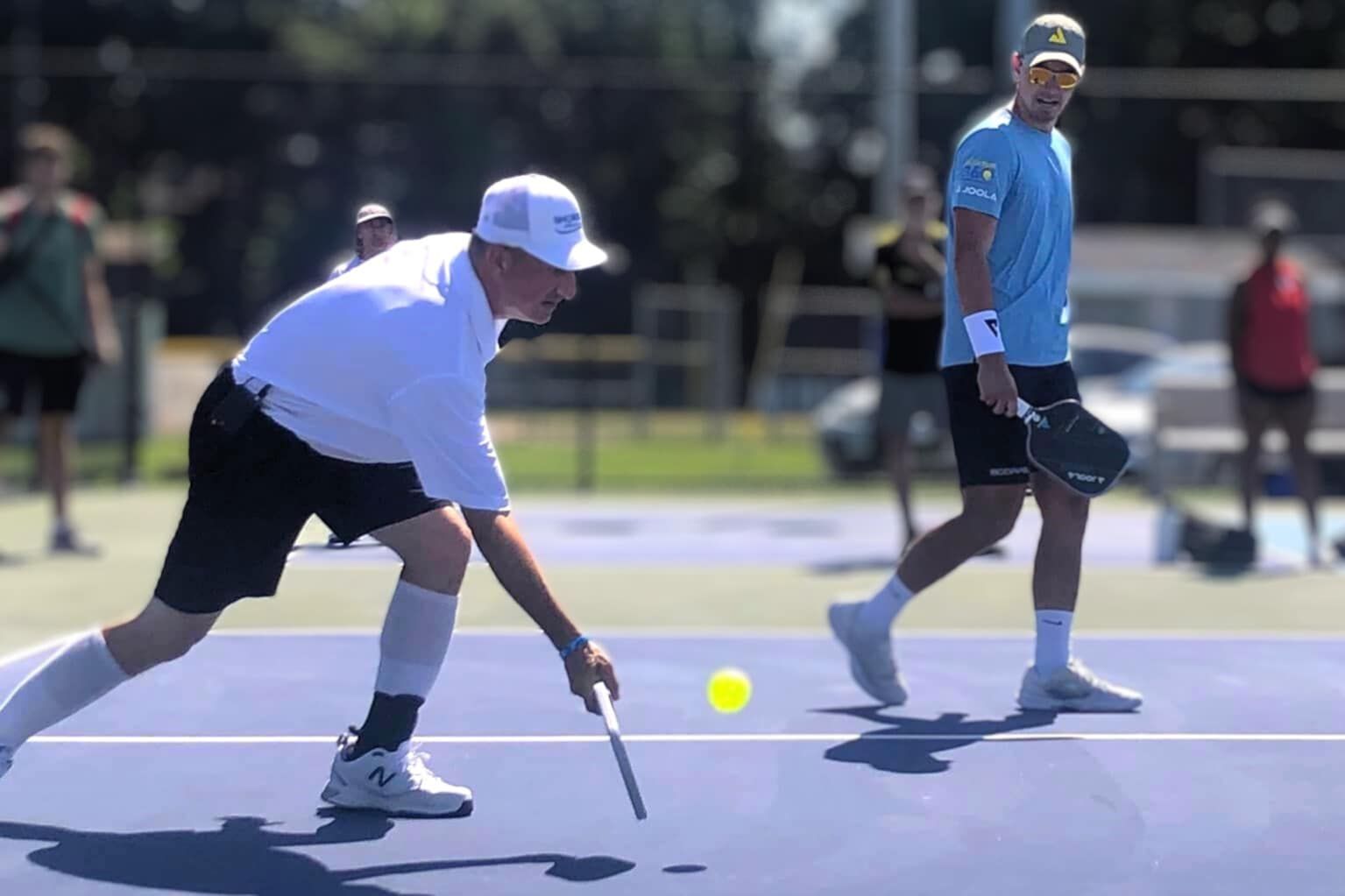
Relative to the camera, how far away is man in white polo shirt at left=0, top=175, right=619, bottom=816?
4191 mm

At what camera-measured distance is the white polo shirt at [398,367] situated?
4129 mm

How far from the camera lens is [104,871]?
4.15m

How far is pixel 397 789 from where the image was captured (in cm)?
467

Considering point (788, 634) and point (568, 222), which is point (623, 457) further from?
point (568, 222)

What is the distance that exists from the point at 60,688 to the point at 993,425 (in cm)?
271

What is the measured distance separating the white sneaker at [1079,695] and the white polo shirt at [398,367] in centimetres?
222

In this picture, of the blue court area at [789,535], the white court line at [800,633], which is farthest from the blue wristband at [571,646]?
the blue court area at [789,535]

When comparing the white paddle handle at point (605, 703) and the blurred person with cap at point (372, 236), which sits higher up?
the blurred person with cap at point (372, 236)

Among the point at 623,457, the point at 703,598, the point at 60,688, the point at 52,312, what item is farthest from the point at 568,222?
the point at 623,457

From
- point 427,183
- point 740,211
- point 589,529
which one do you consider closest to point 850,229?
point 740,211

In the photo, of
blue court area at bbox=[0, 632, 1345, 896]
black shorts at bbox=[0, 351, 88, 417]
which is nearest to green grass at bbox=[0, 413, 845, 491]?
black shorts at bbox=[0, 351, 88, 417]

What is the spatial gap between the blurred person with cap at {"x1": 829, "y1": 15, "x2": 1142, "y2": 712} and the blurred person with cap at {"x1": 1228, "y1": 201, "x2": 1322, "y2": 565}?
16.0 feet

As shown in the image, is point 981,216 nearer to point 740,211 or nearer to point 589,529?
point 589,529

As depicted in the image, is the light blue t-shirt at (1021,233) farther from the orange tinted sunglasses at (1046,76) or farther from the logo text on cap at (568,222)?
the logo text on cap at (568,222)
